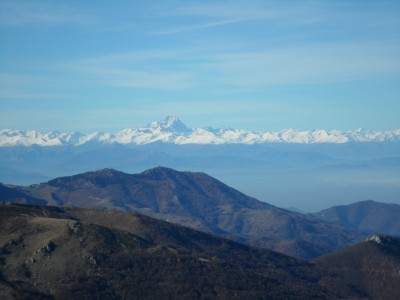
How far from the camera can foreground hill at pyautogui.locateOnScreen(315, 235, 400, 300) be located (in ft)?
405

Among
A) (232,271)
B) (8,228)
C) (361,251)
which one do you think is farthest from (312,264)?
(8,228)

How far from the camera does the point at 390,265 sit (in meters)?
134

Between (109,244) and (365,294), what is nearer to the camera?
(109,244)

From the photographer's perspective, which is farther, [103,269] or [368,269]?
[368,269]

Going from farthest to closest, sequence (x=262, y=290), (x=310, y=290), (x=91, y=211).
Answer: (x=91, y=211), (x=310, y=290), (x=262, y=290)

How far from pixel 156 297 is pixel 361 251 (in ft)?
219

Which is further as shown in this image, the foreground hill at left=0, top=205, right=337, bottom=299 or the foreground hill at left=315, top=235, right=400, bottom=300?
the foreground hill at left=315, top=235, right=400, bottom=300

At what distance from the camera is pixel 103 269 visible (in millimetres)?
93625

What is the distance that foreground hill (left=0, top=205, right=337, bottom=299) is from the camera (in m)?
86.5

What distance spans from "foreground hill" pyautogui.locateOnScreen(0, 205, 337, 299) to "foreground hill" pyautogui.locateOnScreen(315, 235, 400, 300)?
9.39 metres

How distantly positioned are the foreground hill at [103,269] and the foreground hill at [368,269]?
9.39 meters

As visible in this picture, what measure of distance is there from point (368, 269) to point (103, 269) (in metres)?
62.8

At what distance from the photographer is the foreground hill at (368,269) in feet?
405

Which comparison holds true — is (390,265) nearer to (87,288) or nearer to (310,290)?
(310,290)
